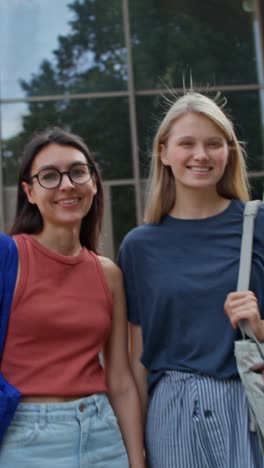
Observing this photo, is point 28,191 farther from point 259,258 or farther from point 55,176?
point 259,258

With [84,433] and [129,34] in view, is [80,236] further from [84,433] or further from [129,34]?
[129,34]

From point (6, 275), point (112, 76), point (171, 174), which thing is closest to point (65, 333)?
point (6, 275)

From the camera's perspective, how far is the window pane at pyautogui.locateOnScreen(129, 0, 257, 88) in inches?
406

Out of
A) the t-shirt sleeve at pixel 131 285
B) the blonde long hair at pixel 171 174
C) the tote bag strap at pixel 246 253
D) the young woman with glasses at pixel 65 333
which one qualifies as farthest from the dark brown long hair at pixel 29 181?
the tote bag strap at pixel 246 253

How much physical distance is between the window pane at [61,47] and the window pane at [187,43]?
12.8 inches

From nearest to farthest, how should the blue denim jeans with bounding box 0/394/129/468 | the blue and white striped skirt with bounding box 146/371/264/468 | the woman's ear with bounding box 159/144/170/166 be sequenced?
the blue denim jeans with bounding box 0/394/129/468, the blue and white striped skirt with bounding box 146/371/264/468, the woman's ear with bounding box 159/144/170/166

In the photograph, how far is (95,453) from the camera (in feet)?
7.71

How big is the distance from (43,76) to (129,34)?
1465mm

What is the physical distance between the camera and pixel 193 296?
2518 mm

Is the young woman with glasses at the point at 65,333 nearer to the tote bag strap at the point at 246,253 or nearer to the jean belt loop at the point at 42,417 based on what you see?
the jean belt loop at the point at 42,417

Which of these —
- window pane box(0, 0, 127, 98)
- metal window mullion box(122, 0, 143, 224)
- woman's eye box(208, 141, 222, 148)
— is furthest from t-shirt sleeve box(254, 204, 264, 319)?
window pane box(0, 0, 127, 98)

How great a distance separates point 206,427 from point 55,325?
0.65 meters

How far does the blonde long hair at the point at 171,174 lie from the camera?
265cm

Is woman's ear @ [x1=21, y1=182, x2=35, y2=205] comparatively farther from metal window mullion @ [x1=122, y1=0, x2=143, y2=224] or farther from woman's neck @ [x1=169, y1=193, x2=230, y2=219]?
metal window mullion @ [x1=122, y1=0, x2=143, y2=224]
